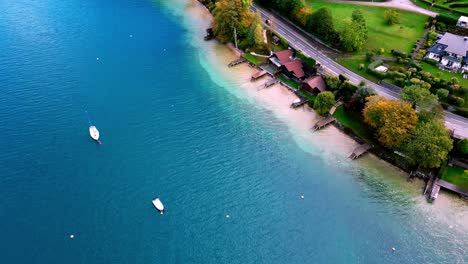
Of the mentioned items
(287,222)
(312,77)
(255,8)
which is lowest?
(287,222)

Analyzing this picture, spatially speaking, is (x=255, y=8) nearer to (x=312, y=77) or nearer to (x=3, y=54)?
(x=312, y=77)

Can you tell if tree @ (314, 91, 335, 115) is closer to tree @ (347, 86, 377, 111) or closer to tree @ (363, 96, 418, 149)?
tree @ (347, 86, 377, 111)

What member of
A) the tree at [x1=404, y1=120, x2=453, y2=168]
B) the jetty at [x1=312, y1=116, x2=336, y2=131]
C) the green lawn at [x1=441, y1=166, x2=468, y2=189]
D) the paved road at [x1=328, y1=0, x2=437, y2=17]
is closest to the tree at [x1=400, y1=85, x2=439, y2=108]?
the tree at [x1=404, y1=120, x2=453, y2=168]

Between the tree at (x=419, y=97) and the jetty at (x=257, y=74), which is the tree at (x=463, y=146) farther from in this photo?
the jetty at (x=257, y=74)

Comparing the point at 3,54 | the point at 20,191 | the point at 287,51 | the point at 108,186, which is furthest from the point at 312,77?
the point at 3,54

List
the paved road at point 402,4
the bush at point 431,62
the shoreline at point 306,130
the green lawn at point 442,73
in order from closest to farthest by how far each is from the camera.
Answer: the shoreline at point 306,130 < the green lawn at point 442,73 < the bush at point 431,62 < the paved road at point 402,4

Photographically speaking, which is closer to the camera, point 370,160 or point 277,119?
point 370,160

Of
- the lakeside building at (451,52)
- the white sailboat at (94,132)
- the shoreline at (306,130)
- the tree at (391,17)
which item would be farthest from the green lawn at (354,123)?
the white sailboat at (94,132)
